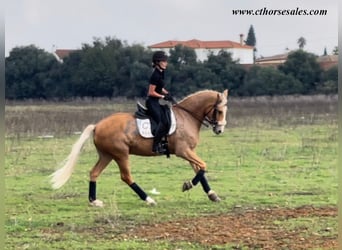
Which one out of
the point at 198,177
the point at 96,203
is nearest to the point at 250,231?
the point at 198,177

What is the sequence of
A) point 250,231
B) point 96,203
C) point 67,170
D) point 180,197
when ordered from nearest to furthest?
1. point 250,231
2. point 96,203
3. point 67,170
4. point 180,197

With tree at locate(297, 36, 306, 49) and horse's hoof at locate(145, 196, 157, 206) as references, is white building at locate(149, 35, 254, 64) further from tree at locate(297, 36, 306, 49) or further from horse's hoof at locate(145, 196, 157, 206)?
horse's hoof at locate(145, 196, 157, 206)

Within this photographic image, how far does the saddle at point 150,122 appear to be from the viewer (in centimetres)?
1062

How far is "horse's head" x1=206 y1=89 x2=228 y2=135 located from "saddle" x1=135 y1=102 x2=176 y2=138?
0.71 m

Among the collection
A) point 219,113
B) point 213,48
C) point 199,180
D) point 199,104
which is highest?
point 213,48

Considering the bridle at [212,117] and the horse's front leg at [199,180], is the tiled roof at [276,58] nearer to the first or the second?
the bridle at [212,117]

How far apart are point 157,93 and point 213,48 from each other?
4151cm

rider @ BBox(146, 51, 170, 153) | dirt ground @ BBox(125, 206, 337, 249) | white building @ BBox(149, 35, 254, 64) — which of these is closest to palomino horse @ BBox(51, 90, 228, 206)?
rider @ BBox(146, 51, 170, 153)

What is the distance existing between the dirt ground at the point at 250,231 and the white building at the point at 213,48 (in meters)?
33.9

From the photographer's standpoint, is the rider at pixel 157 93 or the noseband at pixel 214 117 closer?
the rider at pixel 157 93

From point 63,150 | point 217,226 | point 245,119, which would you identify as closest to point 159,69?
point 217,226

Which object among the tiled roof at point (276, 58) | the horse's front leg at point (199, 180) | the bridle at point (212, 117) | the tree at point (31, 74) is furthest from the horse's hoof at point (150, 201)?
the tiled roof at point (276, 58)

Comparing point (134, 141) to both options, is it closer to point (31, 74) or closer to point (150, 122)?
point (150, 122)

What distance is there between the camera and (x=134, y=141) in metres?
10.7
